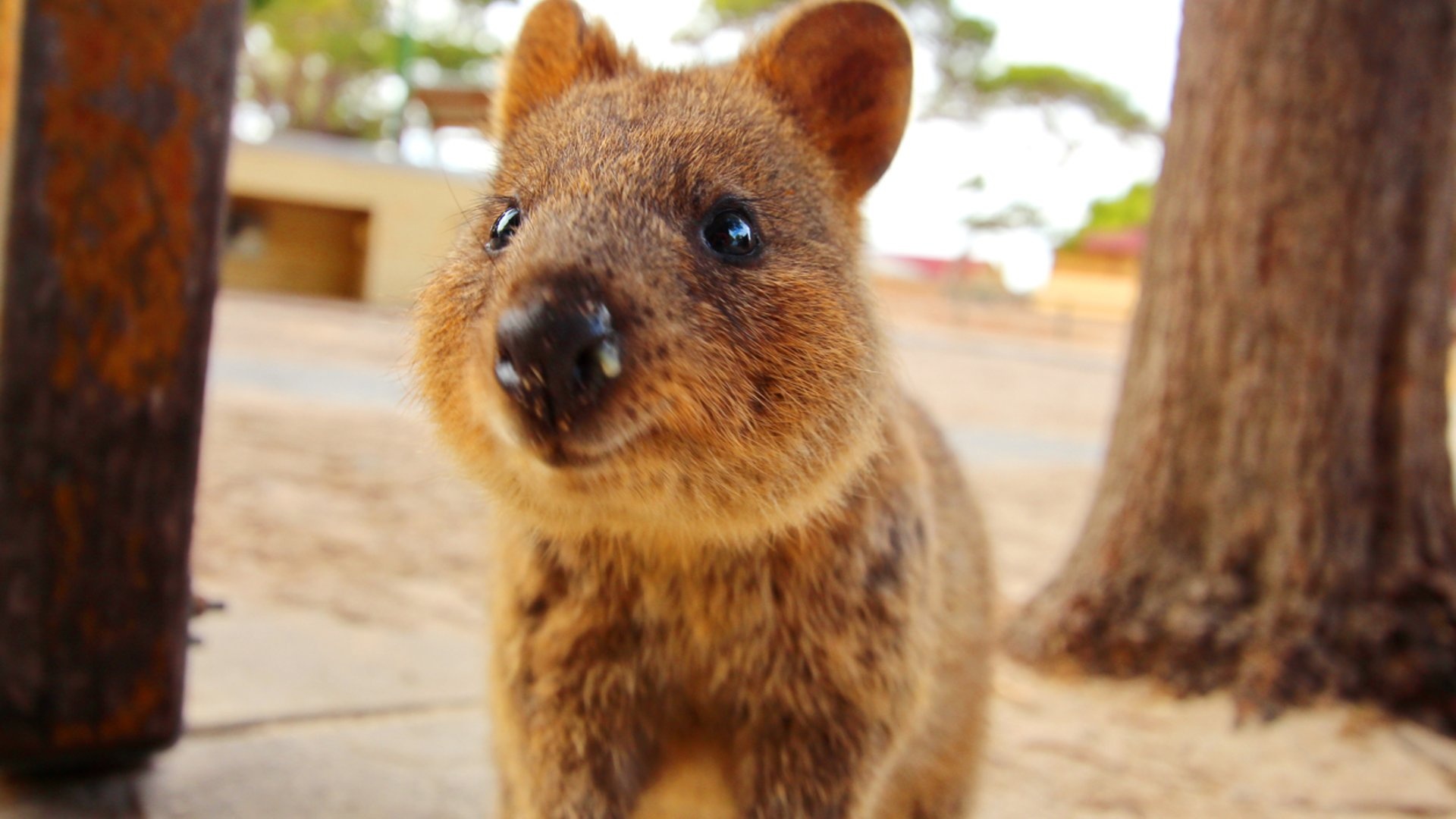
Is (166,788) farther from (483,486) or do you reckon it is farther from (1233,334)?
(1233,334)

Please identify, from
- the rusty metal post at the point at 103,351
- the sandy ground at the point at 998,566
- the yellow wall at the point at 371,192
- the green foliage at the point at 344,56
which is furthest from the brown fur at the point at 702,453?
the green foliage at the point at 344,56

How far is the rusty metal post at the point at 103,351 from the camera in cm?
217

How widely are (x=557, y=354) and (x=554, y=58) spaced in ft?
3.77

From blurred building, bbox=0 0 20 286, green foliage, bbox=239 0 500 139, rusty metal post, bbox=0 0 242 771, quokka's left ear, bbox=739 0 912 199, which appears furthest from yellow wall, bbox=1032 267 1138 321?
blurred building, bbox=0 0 20 286

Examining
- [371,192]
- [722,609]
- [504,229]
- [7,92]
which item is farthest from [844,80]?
[371,192]

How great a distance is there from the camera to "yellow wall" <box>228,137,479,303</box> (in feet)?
64.4

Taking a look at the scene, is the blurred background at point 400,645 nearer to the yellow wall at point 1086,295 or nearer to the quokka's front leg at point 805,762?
the quokka's front leg at point 805,762

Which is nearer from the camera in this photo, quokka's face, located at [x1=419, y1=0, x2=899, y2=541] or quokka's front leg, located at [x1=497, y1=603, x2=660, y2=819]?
quokka's face, located at [x1=419, y1=0, x2=899, y2=541]

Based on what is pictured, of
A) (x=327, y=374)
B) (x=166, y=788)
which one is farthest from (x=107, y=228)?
(x=327, y=374)

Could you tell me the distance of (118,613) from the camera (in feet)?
7.48

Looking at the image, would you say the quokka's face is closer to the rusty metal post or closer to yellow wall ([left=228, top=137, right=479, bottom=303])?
the rusty metal post

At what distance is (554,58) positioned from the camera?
234cm

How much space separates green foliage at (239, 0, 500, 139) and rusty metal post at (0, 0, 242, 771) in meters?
24.2

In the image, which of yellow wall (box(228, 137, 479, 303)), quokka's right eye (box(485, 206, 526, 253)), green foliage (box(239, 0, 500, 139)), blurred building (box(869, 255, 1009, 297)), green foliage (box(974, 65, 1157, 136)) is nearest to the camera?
quokka's right eye (box(485, 206, 526, 253))
